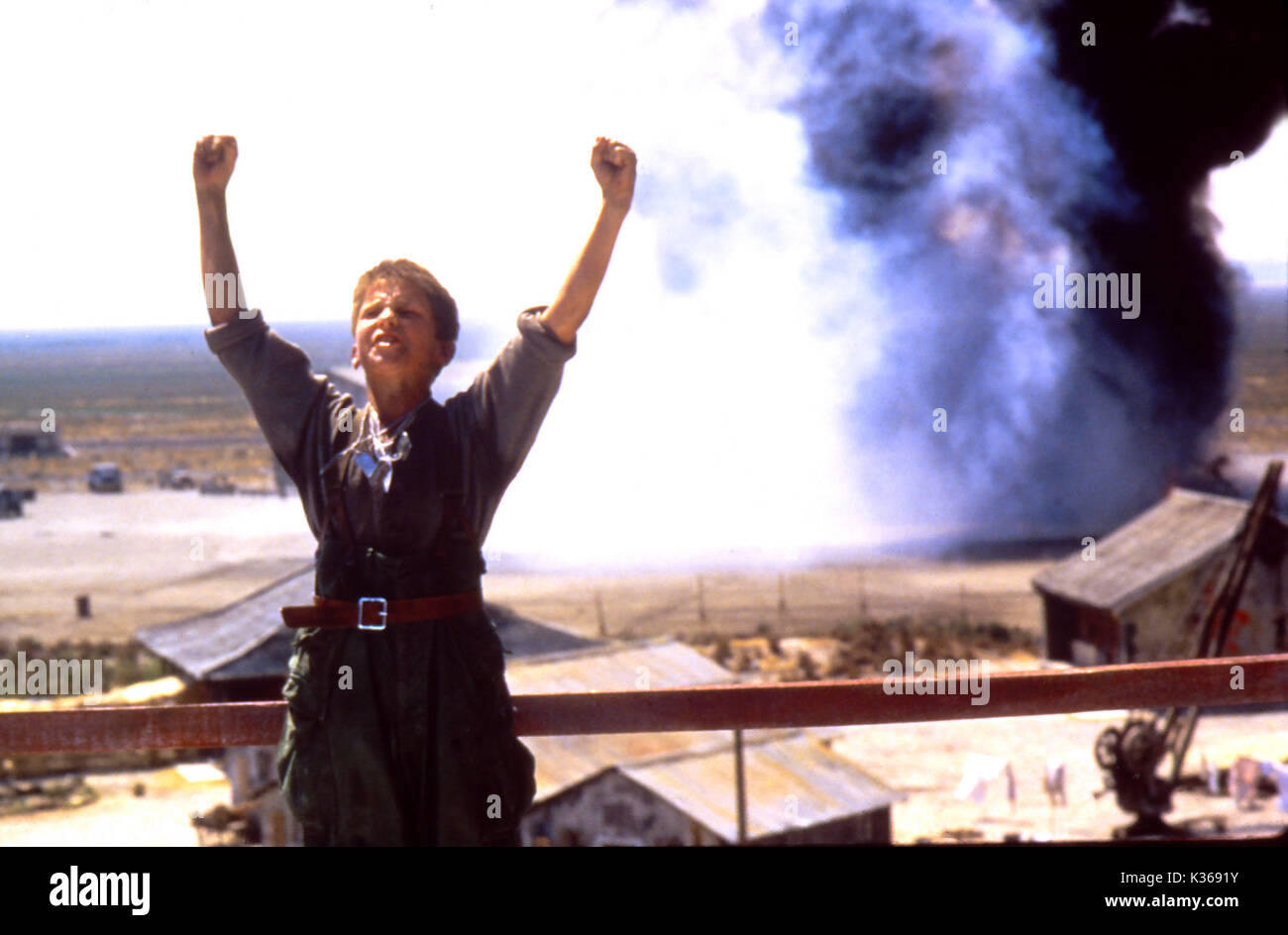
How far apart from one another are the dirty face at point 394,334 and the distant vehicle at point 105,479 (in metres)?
65.0

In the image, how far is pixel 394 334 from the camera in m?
2.81

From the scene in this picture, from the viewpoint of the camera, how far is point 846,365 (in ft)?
176

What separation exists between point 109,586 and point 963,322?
3090 cm

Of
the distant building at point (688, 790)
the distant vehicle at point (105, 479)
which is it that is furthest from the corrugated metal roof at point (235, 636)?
the distant vehicle at point (105, 479)

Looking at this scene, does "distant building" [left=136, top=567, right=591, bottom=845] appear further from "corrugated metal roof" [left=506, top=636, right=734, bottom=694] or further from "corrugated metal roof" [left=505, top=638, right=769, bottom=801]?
"corrugated metal roof" [left=505, top=638, right=769, bottom=801]

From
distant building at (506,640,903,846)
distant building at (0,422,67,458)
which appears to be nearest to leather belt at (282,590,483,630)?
distant building at (506,640,903,846)

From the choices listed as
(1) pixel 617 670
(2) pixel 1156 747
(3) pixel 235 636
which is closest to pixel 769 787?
(1) pixel 617 670

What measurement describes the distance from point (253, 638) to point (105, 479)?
47.2 meters

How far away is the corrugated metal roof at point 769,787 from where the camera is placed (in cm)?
1480

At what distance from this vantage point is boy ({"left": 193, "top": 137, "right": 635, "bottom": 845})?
2.70m

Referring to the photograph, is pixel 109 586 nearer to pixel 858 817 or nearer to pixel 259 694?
pixel 259 694
